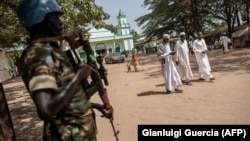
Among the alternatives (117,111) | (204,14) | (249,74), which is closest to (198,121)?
(117,111)

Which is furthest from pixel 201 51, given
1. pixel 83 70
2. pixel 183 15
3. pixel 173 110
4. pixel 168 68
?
pixel 183 15

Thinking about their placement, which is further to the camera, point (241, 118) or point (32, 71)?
point (241, 118)

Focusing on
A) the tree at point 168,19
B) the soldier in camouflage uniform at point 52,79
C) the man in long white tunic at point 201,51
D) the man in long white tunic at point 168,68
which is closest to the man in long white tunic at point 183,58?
the man in long white tunic at point 201,51

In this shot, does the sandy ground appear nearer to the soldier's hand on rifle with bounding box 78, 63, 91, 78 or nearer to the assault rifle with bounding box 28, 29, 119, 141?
the assault rifle with bounding box 28, 29, 119, 141

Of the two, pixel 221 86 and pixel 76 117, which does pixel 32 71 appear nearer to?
pixel 76 117

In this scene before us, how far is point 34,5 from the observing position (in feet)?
5.90

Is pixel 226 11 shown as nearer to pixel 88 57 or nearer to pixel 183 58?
pixel 183 58

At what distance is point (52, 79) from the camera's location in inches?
64.7

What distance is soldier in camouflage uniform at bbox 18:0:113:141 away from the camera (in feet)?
5.27

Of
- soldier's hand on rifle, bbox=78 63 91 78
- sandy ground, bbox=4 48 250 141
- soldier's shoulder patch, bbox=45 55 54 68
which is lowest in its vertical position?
sandy ground, bbox=4 48 250 141

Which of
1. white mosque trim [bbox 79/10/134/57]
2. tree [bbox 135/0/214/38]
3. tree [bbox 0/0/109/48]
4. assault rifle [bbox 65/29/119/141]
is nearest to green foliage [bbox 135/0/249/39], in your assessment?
tree [bbox 135/0/214/38]

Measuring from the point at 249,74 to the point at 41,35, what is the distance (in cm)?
985

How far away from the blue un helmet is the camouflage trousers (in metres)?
0.57

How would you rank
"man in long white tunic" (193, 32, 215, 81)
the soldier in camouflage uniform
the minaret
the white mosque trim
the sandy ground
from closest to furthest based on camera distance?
the soldier in camouflage uniform → the sandy ground → "man in long white tunic" (193, 32, 215, 81) → the white mosque trim → the minaret
